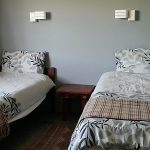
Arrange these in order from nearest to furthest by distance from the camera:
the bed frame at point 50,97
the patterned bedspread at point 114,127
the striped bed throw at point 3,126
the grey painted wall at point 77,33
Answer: the patterned bedspread at point 114,127, the striped bed throw at point 3,126, the grey painted wall at point 77,33, the bed frame at point 50,97

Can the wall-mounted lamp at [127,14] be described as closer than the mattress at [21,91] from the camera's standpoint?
No

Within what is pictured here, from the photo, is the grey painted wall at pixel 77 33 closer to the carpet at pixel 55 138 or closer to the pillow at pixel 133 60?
the pillow at pixel 133 60

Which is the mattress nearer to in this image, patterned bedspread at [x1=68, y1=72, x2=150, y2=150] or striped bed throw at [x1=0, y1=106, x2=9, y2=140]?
striped bed throw at [x1=0, y1=106, x2=9, y2=140]

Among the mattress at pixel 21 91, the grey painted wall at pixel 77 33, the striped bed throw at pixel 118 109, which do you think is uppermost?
the grey painted wall at pixel 77 33

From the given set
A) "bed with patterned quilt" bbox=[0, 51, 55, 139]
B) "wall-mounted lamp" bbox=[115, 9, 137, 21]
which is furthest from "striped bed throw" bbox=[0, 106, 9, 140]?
"wall-mounted lamp" bbox=[115, 9, 137, 21]

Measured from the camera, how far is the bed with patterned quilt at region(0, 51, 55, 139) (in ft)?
8.99

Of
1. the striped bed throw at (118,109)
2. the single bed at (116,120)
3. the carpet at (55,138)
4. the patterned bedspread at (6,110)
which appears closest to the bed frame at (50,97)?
the carpet at (55,138)

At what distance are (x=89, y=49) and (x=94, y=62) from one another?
0.19m

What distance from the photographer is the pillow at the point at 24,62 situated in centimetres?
394

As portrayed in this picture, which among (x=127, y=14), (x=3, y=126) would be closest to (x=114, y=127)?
(x=3, y=126)

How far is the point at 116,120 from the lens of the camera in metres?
1.89

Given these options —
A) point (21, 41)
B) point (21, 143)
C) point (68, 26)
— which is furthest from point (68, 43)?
point (21, 143)

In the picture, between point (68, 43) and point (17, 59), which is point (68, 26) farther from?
point (17, 59)

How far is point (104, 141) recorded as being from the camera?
178 cm
